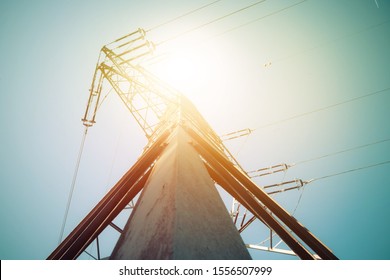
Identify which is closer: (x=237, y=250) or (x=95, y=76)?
(x=237, y=250)

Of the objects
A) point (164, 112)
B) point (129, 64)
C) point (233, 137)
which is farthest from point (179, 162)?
point (233, 137)

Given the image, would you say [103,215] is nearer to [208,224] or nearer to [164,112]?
[208,224]

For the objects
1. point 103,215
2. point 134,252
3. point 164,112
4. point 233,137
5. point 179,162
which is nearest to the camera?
point 134,252

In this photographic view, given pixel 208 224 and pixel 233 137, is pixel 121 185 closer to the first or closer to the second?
pixel 208 224

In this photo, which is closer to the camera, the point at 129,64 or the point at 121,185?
the point at 121,185

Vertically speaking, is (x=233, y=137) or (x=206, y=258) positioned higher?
(x=233, y=137)

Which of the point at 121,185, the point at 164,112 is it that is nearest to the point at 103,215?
the point at 121,185
